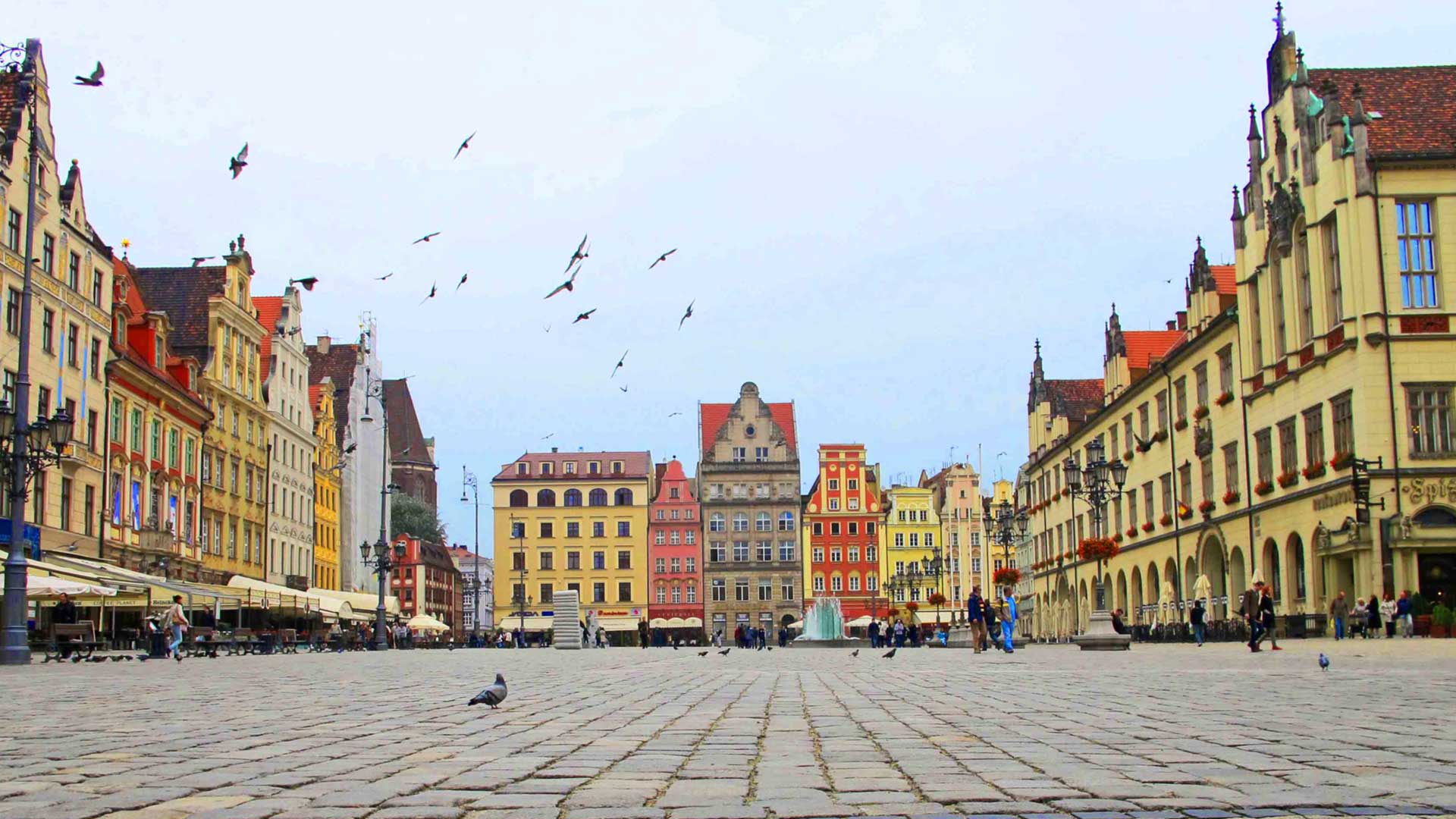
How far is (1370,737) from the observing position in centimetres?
825

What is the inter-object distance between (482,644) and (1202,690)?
277 ft

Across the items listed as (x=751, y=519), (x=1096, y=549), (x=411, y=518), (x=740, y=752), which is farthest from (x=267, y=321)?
(x=740, y=752)

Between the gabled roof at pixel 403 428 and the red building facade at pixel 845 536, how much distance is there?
138ft

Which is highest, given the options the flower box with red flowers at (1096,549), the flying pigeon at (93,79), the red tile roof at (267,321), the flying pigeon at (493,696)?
the red tile roof at (267,321)

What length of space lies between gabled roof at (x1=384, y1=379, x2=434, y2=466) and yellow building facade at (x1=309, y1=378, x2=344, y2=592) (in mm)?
50110

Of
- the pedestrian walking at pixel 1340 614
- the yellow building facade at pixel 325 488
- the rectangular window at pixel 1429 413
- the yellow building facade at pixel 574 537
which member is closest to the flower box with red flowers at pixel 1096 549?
the pedestrian walking at pixel 1340 614

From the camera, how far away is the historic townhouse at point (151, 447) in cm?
4806

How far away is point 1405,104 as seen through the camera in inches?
1661

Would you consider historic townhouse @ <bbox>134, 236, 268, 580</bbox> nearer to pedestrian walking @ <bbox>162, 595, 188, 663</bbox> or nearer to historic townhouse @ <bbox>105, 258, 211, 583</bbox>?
historic townhouse @ <bbox>105, 258, 211, 583</bbox>

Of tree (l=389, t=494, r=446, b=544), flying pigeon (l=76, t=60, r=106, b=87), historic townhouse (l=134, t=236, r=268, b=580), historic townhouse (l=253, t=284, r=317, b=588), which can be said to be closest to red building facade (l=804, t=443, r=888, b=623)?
tree (l=389, t=494, r=446, b=544)

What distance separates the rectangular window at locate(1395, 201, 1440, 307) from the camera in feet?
127

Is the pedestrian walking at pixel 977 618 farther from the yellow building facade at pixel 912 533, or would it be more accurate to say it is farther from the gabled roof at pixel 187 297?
the yellow building facade at pixel 912 533

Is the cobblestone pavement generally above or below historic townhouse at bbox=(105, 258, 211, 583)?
below

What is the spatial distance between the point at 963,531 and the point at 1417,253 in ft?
262
